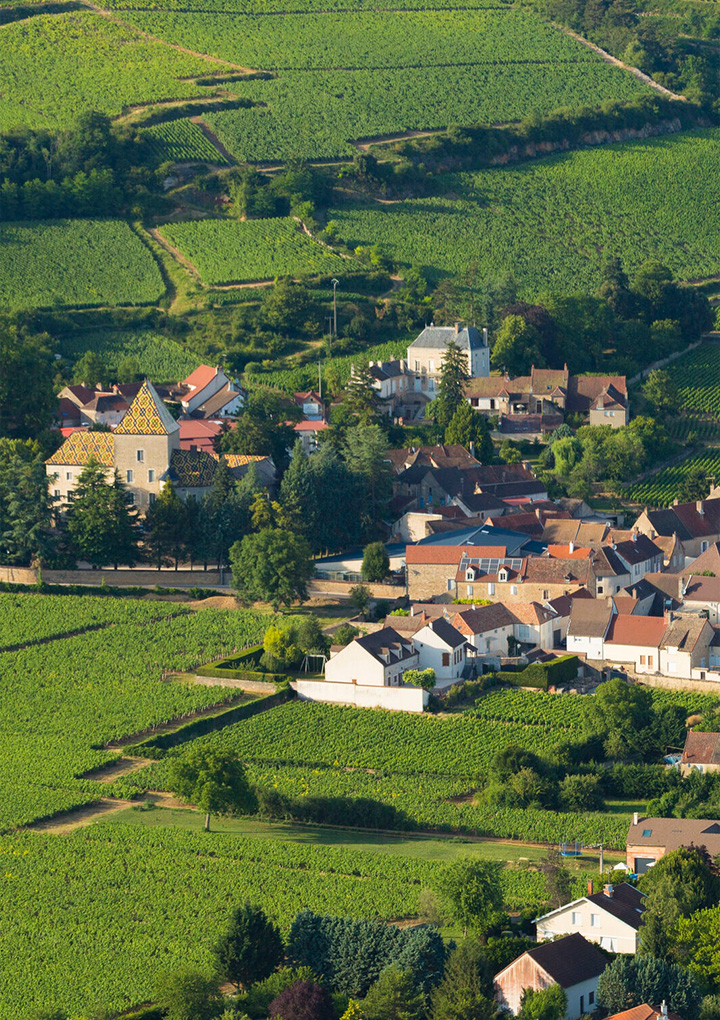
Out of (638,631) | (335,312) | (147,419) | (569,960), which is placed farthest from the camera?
(335,312)

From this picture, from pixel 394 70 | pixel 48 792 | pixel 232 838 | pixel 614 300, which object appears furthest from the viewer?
pixel 394 70

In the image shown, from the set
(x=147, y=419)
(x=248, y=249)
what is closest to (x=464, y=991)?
(x=147, y=419)

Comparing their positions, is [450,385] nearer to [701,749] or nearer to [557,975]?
[701,749]

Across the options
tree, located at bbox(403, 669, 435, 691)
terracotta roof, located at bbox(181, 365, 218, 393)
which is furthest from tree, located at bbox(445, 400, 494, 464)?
tree, located at bbox(403, 669, 435, 691)

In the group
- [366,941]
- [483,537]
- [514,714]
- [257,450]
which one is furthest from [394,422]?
[366,941]

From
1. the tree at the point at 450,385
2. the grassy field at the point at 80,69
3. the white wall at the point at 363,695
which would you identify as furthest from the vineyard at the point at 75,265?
the white wall at the point at 363,695

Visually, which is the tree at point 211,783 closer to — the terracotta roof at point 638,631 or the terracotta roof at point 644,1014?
the terracotta roof at point 638,631

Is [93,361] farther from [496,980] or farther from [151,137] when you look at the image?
[496,980]
